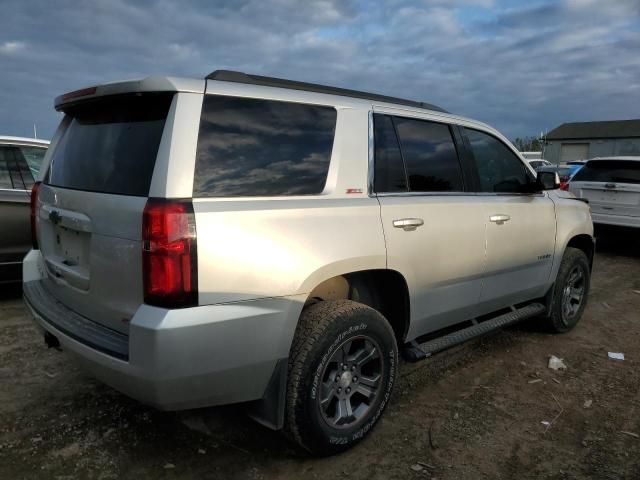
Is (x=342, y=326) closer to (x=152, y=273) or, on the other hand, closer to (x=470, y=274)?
(x=152, y=273)

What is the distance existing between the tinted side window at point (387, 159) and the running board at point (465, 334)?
102 cm

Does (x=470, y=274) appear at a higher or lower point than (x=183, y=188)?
lower

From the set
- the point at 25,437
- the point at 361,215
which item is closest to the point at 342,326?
the point at 361,215

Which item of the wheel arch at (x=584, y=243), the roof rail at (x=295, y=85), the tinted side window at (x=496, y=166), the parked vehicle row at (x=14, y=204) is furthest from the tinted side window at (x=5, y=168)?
the wheel arch at (x=584, y=243)

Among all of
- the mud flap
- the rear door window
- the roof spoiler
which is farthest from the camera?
the rear door window

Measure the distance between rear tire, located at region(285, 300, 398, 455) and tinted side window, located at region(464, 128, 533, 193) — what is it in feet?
5.35

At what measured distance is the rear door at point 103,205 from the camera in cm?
229

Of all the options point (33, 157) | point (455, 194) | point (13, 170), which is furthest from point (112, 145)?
point (33, 157)

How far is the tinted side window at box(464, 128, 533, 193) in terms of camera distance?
12.9 ft

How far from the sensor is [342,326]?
2.69 m

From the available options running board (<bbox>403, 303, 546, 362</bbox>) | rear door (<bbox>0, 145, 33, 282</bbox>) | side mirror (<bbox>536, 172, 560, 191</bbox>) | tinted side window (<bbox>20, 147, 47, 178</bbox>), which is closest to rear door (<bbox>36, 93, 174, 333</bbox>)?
running board (<bbox>403, 303, 546, 362</bbox>)

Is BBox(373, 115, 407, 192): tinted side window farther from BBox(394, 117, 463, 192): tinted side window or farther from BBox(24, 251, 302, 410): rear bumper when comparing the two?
BBox(24, 251, 302, 410): rear bumper

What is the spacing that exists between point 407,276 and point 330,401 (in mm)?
850

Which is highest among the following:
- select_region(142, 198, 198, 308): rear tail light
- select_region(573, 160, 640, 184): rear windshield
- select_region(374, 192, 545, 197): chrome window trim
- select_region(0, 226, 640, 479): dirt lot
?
select_region(573, 160, 640, 184): rear windshield
